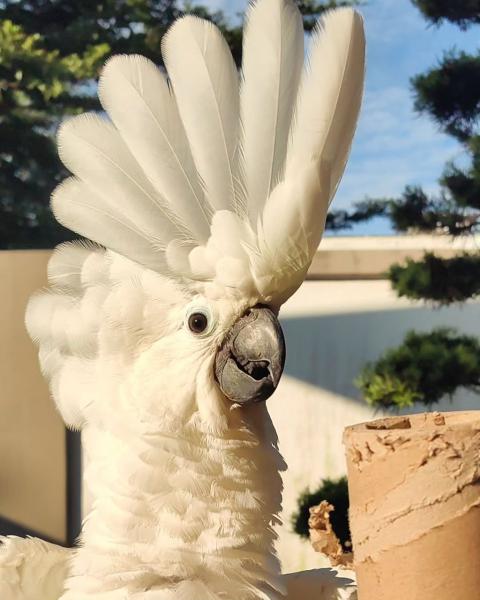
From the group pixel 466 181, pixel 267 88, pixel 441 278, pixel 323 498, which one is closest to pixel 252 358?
pixel 267 88

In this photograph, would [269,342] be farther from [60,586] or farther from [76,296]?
[60,586]

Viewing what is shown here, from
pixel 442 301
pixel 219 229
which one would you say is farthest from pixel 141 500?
pixel 442 301

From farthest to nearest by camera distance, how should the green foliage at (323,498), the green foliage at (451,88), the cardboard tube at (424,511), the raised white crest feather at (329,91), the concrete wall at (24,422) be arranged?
the concrete wall at (24,422), the green foliage at (323,498), the green foliage at (451,88), the raised white crest feather at (329,91), the cardboard tube at (424,511)

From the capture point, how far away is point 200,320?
0.85 metres

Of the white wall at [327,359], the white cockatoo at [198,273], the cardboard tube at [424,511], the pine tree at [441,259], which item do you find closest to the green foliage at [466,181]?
the pine tree at [441,259]

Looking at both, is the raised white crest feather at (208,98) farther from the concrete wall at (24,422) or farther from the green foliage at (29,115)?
the green foliage at (29,115)

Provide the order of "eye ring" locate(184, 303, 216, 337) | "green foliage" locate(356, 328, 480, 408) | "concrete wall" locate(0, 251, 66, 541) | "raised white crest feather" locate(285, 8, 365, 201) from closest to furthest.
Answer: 1. "raised white crest feather" locate(285, 8, 365, 201)
2. "eye ring" locate(184, 303, 216, 337)
3. "green foliage" locate(356, 328, 480, 408)
4. "concrete wall" locate(0, 251, 66, 541)

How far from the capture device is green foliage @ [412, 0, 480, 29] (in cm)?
219

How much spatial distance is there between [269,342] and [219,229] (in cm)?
15

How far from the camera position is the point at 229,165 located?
81 cm

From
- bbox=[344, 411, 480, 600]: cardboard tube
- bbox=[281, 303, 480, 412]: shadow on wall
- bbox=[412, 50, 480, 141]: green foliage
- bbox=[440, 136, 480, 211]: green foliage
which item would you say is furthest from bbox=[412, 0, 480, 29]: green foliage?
bbox=[344, 411, 480, 600]: cardboard tube

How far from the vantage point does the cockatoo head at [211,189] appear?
0.77 meters

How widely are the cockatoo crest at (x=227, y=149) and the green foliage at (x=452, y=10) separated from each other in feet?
5.42

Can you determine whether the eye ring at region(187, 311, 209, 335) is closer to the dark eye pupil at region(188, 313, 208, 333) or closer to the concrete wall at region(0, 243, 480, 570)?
the dark eye pupil at region(188, 313, 208, 333)
